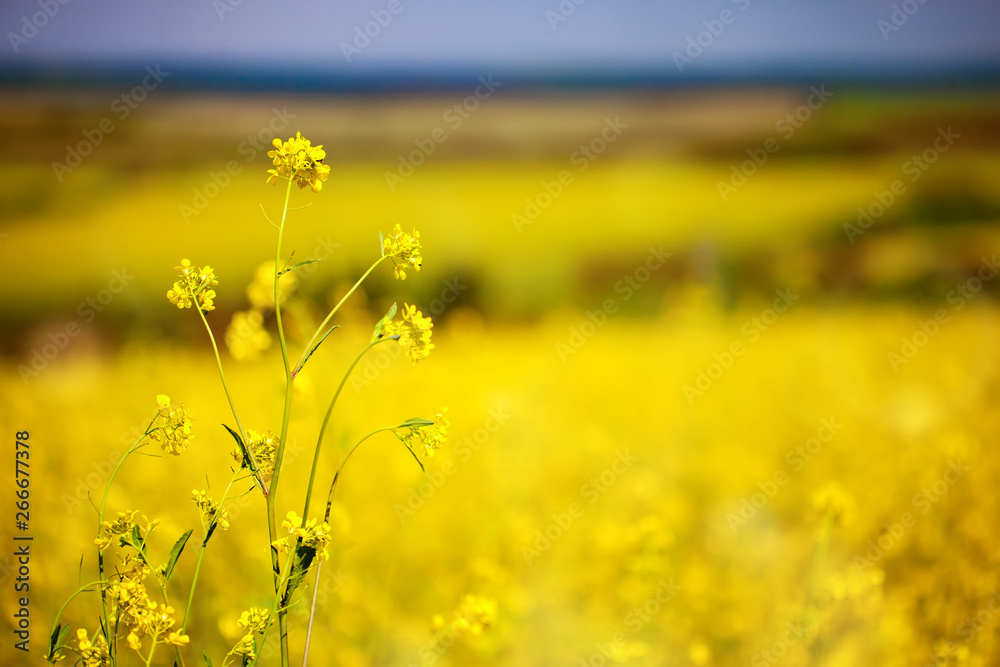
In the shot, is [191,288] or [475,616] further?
[475,616]

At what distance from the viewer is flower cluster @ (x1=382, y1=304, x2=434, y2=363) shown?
60cm

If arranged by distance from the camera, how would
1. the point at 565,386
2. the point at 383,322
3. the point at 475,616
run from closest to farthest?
the point at 383,322
the point at 475,616
the point at 565,386

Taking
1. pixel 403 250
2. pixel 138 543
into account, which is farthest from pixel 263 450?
pixel 403 250

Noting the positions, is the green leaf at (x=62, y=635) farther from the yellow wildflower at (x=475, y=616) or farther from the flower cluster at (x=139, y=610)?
the yellow wildflower at (x=475, y=616)

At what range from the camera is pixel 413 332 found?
612mm

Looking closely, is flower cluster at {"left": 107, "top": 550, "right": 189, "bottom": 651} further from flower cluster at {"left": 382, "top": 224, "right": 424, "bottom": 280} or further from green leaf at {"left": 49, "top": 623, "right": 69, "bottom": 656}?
flower cluster at {"left": 382, "top": 224, "right": 424, "bottom": 280}

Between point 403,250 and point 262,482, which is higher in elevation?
point 403,250

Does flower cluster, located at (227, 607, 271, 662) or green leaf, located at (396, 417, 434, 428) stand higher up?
green leaf, located at (396, 417, 434, 428)

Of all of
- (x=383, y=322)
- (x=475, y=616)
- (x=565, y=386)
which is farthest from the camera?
(x=565, y=386)

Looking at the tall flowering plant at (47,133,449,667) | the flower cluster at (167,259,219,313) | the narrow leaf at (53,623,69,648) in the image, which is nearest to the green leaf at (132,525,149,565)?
the tall flowering plant at (47,133,449,667)

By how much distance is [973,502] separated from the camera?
3.77ft

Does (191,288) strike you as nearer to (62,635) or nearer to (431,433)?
(431,433)

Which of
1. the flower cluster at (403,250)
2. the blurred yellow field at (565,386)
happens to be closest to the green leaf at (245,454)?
the flower cluster at (403,250)

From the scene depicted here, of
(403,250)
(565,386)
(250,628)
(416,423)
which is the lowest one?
(250,628)
